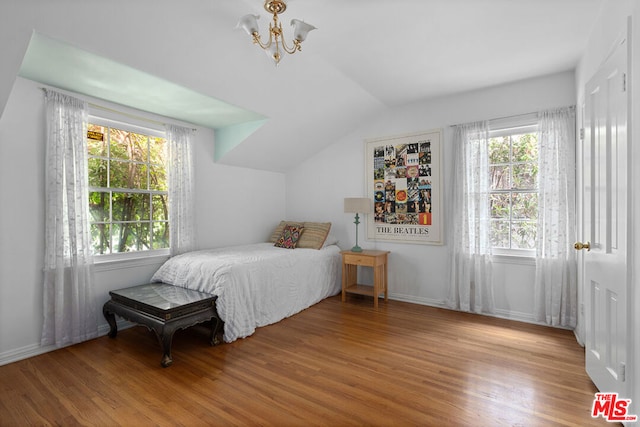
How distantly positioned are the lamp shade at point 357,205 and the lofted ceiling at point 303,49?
4.08 ft

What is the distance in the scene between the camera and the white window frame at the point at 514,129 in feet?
11.4

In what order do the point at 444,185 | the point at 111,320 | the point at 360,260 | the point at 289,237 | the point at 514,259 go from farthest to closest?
the point at 289,237 < the point at 360,260 < the point at 444,185 < the point at 514,259 < the point at 111,320

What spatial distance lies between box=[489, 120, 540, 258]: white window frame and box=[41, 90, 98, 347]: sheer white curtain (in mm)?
4281

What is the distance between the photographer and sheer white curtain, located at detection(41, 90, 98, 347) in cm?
271

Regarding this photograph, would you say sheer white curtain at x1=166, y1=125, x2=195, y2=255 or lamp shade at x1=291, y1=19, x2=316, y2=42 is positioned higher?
lamp shade at x1=291, y1=19, x2=316, y2=42

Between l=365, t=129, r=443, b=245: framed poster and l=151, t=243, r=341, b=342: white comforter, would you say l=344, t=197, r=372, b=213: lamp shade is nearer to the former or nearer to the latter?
l=365, t=129, r=443, b=245: framed poster

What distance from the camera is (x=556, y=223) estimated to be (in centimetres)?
326

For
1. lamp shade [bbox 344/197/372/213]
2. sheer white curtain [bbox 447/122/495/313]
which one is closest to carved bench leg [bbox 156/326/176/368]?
lamp shade [bbox 344/197/372/213]

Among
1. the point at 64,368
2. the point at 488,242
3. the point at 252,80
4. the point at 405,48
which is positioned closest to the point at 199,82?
the point at 252,80

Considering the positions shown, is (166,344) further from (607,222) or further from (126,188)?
(607,222)

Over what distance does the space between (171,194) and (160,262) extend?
80cm

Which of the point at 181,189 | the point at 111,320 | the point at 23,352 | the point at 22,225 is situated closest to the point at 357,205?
the point at 181,189

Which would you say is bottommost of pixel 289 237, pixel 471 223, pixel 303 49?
pixel 289 237

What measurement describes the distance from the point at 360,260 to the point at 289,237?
106 centimetres
